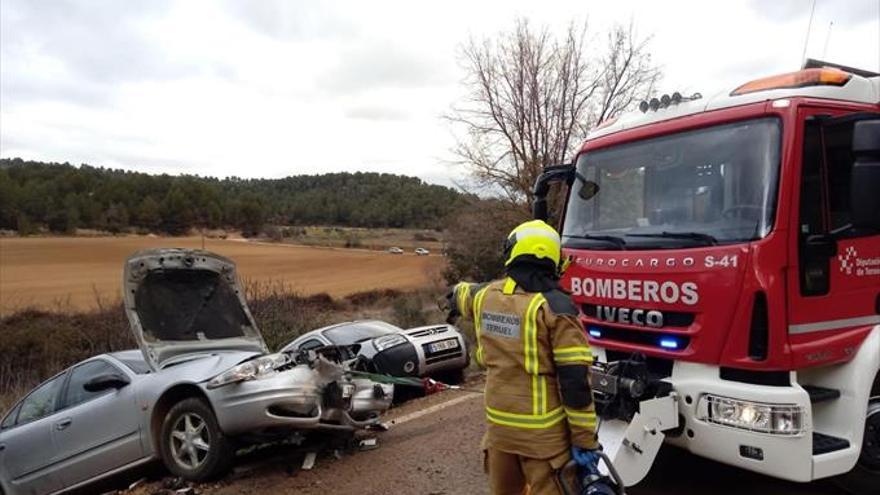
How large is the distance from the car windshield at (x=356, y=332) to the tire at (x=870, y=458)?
265 inches

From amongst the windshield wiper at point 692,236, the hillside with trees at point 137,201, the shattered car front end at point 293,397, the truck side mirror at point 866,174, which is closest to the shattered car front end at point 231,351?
the shattered car front end at point 293,397

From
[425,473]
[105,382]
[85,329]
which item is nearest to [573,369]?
[425,473]

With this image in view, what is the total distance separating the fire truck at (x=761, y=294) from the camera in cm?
372

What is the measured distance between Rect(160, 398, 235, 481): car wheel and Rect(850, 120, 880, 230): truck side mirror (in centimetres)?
487

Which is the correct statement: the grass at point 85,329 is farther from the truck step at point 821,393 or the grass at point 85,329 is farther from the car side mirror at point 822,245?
the car side mirror at point 822,245

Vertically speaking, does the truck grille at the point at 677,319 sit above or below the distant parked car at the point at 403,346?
above

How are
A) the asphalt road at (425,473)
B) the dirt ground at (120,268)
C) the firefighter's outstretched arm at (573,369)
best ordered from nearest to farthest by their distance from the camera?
1. the firefighter's outstretched arm at (573,369)
2. the asphalt road at (425,473)
3. the dirt ground at (120,268)

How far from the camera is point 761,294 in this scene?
374 centimetres

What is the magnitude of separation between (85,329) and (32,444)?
16.8 metres

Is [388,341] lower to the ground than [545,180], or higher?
lower

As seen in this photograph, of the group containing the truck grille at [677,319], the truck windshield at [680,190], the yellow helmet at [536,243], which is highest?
the truck windshield at [680,190]

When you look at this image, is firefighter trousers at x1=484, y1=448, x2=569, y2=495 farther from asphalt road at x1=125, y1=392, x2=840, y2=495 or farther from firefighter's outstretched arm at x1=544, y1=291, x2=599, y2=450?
asphalt road at x1=125, y1=392, x2=840, y2=495

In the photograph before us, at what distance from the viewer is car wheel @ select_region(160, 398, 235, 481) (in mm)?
5539

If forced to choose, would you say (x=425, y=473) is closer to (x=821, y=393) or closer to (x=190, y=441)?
(x=190, y=441)
